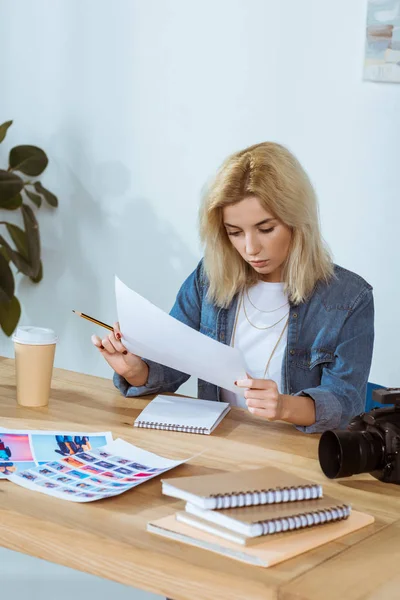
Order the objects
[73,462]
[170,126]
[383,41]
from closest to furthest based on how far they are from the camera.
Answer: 1. [73,462]
2. [383,41]
3. [170,126]

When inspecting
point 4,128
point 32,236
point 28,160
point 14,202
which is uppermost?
point 4,128

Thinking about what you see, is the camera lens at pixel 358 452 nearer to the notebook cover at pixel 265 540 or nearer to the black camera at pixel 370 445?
the black camera at pixel 370 445

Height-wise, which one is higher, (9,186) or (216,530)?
(9,186)

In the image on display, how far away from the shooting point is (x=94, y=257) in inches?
147

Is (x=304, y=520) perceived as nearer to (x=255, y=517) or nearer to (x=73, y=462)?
(x=255, y=517)

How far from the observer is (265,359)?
2066 mm

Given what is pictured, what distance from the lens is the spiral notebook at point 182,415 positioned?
1686 millimetres

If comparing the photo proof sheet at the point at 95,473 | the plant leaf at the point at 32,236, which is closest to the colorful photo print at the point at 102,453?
the photo proof sheet at the point at 95,473

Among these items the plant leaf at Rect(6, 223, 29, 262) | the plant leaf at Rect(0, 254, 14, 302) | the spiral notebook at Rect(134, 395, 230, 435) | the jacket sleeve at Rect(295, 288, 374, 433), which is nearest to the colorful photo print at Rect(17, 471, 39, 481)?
the spiral notebook at Rect(134, 395, 230, 435)

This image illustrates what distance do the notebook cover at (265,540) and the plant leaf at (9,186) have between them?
2.51 m

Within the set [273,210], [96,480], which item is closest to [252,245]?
[273,210]

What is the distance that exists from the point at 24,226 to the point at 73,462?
2415 millimetres

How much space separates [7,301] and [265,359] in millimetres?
1784

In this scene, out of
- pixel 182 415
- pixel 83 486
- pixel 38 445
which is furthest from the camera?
pixel 182 415
